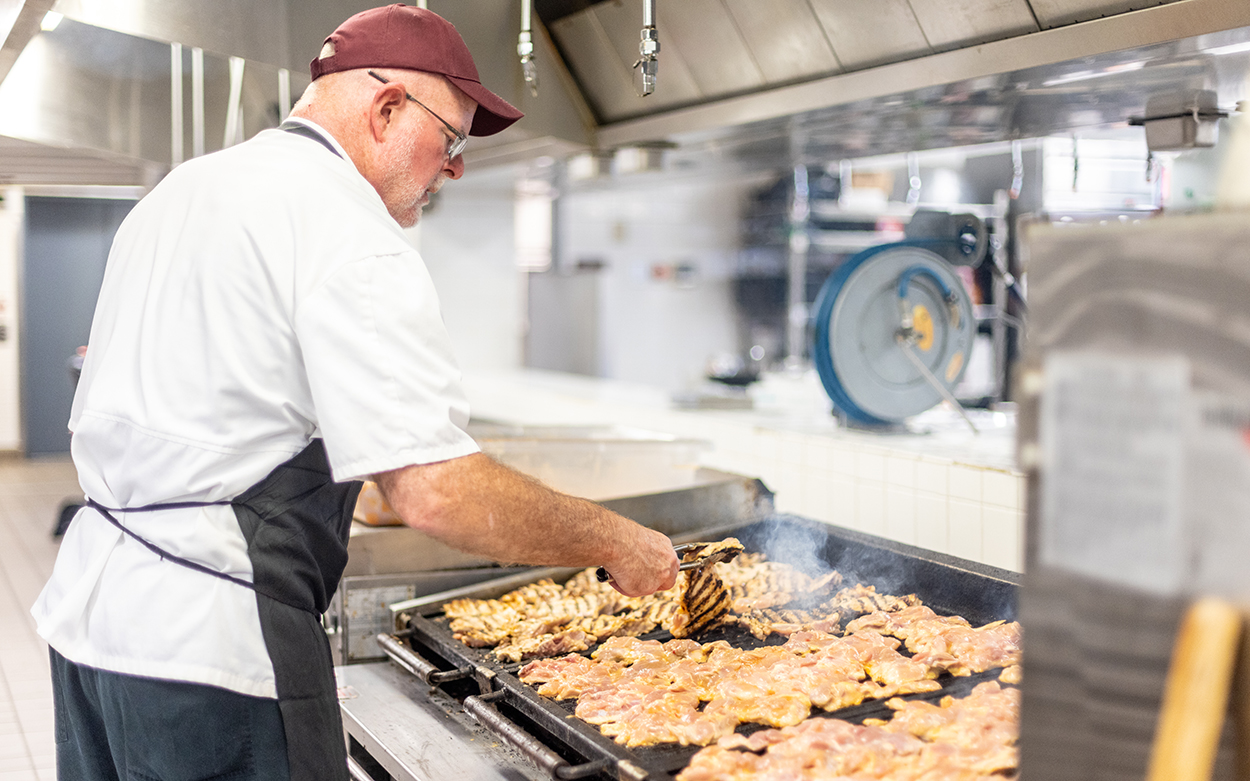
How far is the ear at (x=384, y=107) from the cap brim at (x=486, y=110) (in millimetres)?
88

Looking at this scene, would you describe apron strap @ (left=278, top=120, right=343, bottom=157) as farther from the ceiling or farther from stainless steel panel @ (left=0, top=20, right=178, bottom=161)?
stainless steel panel @ (left=0, top=20, right=178, bottom=161)

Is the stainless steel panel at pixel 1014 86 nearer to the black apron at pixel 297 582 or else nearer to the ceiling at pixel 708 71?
the ceiling at pixel 708 71

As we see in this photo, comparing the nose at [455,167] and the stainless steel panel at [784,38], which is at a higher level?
the stainless steel panel at [784,38]

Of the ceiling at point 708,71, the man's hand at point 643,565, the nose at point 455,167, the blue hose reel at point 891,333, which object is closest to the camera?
the man's hand at point 643,565

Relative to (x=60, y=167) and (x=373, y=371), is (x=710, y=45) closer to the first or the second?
(x=373, y=371)

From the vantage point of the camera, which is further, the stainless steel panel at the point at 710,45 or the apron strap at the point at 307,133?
the stainless steel panel at the point at 710,45

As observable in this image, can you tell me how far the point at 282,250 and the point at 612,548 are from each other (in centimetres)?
68

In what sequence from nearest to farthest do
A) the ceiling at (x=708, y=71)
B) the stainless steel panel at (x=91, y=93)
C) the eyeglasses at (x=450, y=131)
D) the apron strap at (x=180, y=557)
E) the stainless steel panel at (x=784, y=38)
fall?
the apron strap at (x=180, y=557) < the eyeglasses at (x=450, y=131) < the ceiling at (x=708, y=71) < the stainless steel panel at (x=784, y=38) < the stainless steel panel at (x=91, y=93)

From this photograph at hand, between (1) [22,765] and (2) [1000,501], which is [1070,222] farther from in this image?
(1) [22,765]

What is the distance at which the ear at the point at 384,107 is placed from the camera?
1521 millimetres

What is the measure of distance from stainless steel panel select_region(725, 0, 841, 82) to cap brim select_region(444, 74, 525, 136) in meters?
1.09

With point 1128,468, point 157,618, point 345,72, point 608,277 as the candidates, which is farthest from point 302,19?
point 608,277

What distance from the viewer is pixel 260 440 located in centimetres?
140

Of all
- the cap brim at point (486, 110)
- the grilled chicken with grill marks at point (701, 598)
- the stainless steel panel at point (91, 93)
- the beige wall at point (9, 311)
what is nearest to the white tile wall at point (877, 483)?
the grilled chicken with grill marks at point (701, 598)
